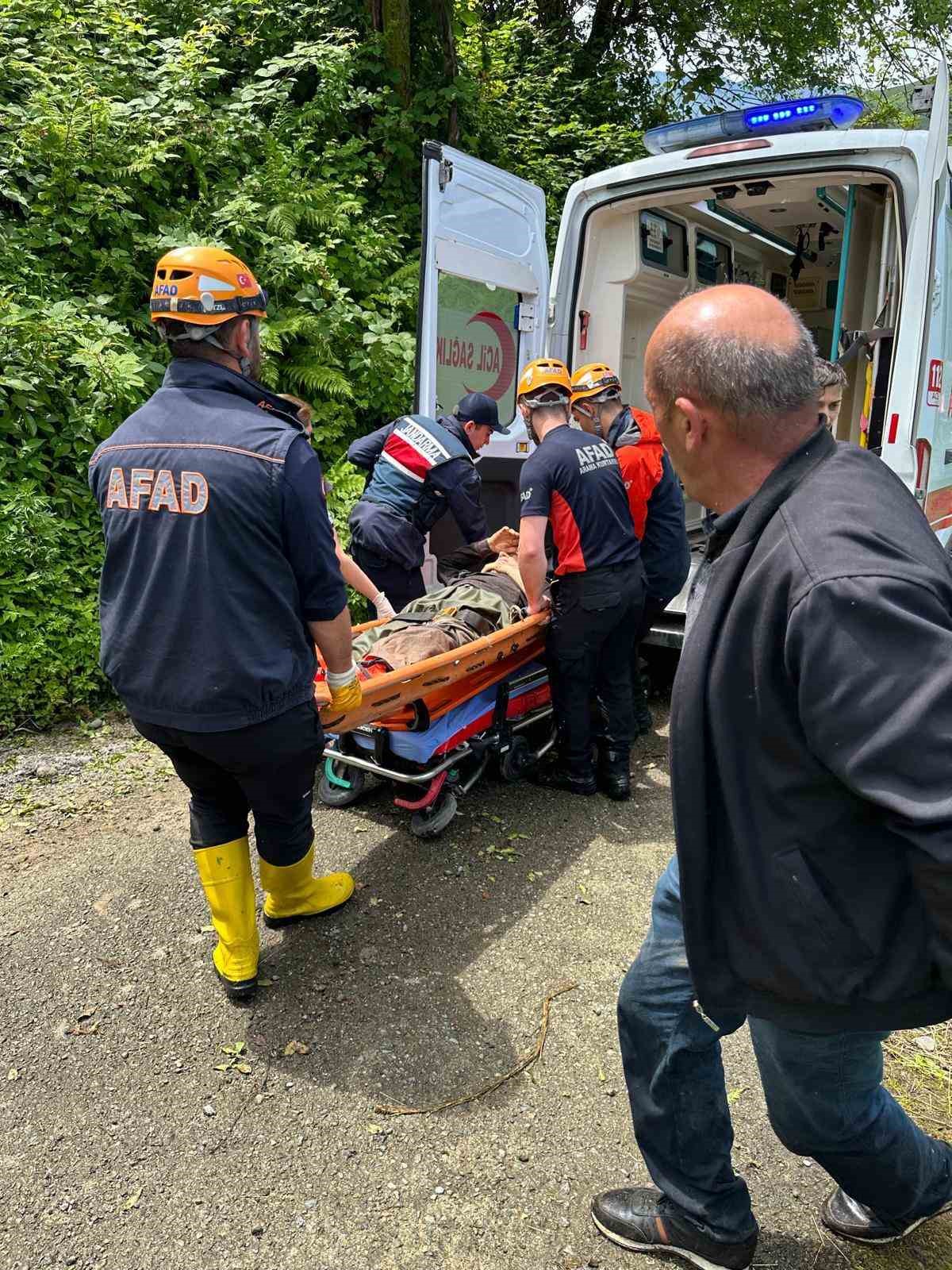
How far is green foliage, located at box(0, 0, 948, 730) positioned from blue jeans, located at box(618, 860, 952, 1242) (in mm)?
3441

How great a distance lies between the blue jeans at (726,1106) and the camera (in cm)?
156

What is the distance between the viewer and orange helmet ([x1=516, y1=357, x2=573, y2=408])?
399cm

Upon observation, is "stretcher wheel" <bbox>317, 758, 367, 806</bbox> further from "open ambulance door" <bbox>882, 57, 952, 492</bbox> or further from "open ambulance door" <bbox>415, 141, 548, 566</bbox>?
"open ambulance door" <bbox>882, 57, 952, 492</bbox>

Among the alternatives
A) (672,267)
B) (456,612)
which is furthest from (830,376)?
(672,267)

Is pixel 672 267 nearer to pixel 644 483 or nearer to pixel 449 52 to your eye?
pixel 644 483

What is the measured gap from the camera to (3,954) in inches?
113

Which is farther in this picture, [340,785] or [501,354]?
[501,354]

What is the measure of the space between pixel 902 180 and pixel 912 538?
363 centimetres

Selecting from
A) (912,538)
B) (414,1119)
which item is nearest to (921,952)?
(912,538)

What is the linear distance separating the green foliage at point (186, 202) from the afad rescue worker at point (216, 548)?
220cm

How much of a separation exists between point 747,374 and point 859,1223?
1840 millimetres

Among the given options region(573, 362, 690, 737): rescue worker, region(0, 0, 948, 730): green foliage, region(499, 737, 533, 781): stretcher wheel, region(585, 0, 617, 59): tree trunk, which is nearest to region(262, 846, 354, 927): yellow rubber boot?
region(499, 737, 533, 781): stretcher wheel

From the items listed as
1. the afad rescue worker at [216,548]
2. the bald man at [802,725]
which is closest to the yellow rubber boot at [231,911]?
the afad rescue worker at [216,548]

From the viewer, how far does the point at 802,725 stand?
1194 millimetres
